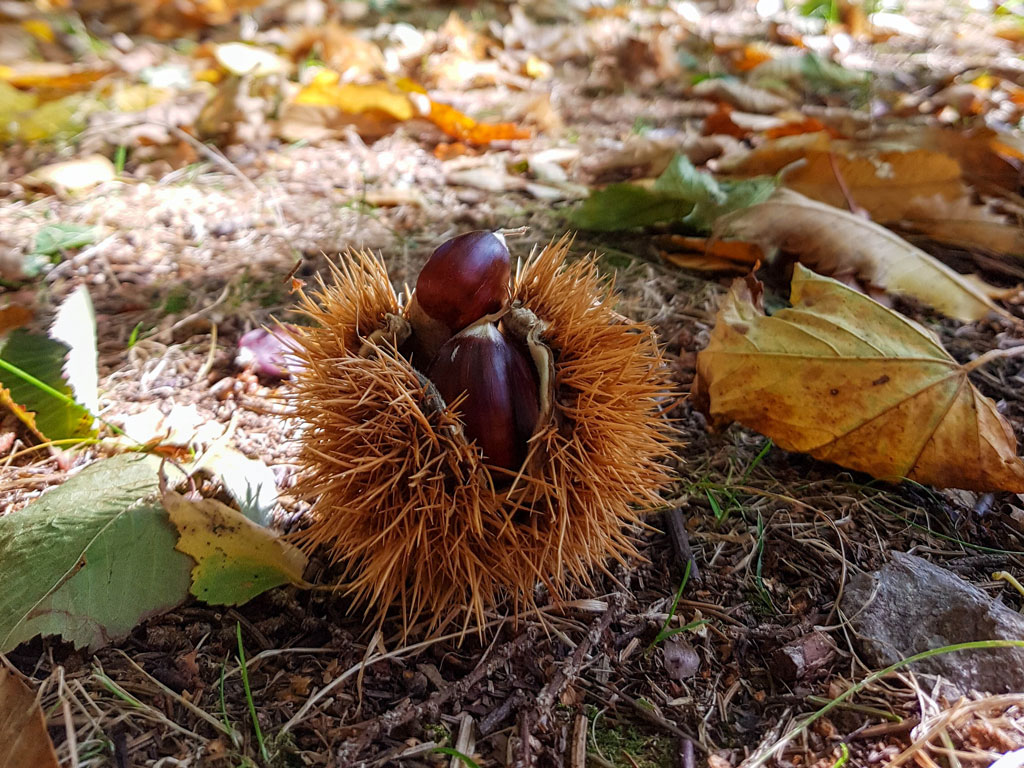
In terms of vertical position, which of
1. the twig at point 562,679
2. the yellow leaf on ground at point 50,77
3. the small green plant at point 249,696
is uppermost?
the yellow leaf on ground at point 50,77

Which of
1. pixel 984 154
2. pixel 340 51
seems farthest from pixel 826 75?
pixel 340 51

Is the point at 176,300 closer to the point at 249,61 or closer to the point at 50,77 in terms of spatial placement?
the point at 249,61

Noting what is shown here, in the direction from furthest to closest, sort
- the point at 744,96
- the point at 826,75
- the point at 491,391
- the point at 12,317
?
the point at 826,75 → the point at 744,96 → the point at 12,317 → the point at 491,391

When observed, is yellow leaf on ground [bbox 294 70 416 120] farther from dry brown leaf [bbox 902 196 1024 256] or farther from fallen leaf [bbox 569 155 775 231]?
dry brown leaf [bbox 902 196 1024 256]

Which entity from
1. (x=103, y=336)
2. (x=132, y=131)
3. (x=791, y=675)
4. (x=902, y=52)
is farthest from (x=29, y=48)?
(x=902, y=52)

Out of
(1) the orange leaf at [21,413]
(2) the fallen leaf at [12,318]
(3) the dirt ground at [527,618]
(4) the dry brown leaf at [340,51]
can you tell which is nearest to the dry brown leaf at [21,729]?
(3) the dirt ground at [527,618]

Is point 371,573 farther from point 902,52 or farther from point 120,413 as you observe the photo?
point 902,52

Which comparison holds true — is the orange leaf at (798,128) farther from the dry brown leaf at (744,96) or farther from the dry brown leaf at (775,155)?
the dry brown leaf at (744,96)
